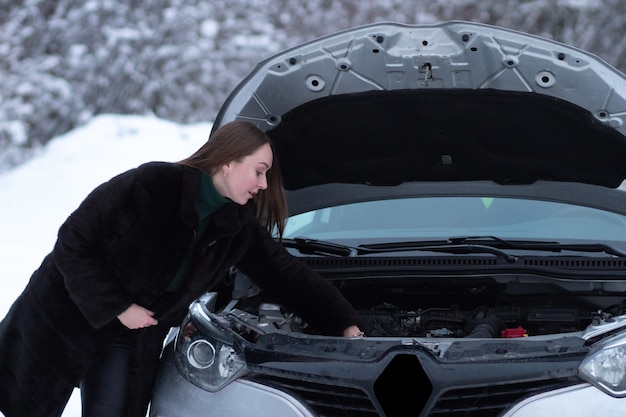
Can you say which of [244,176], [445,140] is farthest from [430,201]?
[244,176]

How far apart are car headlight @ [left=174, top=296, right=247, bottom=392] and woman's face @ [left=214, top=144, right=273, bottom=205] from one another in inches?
18.5

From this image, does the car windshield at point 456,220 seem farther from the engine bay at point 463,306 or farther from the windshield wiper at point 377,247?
the engine bay at point 463,306

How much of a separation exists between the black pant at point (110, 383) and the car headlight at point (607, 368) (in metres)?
1.59

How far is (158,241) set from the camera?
310cm

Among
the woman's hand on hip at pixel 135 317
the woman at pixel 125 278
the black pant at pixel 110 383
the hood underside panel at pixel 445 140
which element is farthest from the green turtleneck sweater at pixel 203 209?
the hood underside panel at pixel 445 140

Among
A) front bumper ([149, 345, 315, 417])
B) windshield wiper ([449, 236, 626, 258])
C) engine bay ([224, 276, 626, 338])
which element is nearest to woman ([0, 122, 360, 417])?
front bumper ([149, 345, 315, 417])

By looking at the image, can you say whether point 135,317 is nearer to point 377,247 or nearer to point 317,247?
point 317,247

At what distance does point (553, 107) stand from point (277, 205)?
1.29 meters

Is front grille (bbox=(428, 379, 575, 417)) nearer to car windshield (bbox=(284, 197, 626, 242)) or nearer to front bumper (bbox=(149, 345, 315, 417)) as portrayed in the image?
front bumper (bbox=(149, 345, 315, 417))

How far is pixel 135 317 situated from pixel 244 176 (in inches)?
24.6

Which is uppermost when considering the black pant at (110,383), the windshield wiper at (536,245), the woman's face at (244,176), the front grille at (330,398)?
the windshield wiper at (536,245)

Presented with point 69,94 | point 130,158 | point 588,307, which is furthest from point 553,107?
point 69,94

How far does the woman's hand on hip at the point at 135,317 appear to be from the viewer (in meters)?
3.07

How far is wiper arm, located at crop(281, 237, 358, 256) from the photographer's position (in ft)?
12.7
